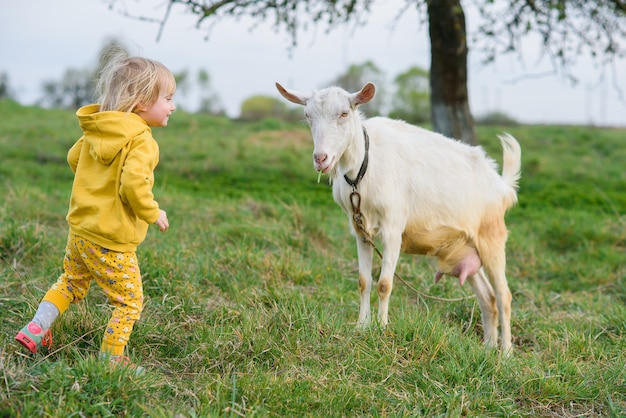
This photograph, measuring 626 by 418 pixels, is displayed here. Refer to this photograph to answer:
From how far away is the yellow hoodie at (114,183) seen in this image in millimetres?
3150

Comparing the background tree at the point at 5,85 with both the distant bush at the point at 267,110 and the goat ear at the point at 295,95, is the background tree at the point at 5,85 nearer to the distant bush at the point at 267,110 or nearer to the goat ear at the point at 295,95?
the distant bush at the point at 267,110

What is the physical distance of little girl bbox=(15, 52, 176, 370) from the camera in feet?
10.5

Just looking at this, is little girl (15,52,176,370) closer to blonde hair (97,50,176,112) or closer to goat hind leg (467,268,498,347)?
blonde hair (97,50,176,112)

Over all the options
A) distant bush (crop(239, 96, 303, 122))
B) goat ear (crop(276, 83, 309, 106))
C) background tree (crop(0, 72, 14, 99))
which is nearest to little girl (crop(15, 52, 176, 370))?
goat ear (crop(276, 83, 309, 106))

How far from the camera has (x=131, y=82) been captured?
3.28m

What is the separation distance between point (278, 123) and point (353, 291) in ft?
33.9

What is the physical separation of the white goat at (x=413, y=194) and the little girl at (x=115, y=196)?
109 cm

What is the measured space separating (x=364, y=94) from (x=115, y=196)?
5.66ft

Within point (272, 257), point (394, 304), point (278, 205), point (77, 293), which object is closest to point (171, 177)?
point (278, 205)

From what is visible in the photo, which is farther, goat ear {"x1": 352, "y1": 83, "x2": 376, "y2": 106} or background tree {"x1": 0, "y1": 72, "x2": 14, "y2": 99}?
background tree {"x1": 0, "y1": 72, "x2": 14, "y2": 99}

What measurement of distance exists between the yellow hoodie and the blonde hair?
0.31 feet

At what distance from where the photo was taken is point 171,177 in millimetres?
9703

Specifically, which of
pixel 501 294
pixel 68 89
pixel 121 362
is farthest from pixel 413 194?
pixel 68 89

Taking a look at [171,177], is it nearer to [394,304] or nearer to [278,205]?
[278,205]
